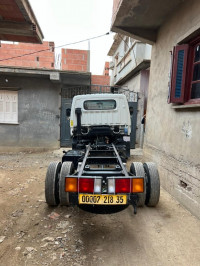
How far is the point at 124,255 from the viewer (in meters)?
2.05

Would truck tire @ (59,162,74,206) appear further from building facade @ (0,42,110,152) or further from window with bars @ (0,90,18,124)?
window with bars @ (0,90,18,124)

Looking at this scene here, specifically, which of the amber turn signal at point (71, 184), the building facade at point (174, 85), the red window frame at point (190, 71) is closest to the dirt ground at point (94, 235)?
the amber turn signal at point (71, 184)

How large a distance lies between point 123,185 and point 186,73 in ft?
9.24

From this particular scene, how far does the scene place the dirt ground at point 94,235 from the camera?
1999 mm

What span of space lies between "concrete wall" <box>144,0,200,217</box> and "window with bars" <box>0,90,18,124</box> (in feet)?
20.0

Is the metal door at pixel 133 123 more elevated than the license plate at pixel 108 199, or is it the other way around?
the metal door at pixel 133 123

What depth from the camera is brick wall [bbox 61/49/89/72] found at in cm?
919

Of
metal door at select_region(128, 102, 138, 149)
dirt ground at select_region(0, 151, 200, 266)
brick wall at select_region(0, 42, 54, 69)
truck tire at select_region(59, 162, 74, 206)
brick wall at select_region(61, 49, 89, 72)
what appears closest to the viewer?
dirt ground at select_region(0, 151, 200, 266)

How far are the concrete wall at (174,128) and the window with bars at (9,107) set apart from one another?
6096 millimetres

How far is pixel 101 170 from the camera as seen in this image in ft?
8.25

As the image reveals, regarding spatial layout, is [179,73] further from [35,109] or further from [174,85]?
[35,109]

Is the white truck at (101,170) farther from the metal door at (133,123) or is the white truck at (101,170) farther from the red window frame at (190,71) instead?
the metal door at (133,123)

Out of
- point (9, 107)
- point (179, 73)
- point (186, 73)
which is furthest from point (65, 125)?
A: point (186, 73)

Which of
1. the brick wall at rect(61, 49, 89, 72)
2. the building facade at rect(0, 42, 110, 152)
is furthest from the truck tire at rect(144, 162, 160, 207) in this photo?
the brick wall at rect(61, 49, 89, 72)
